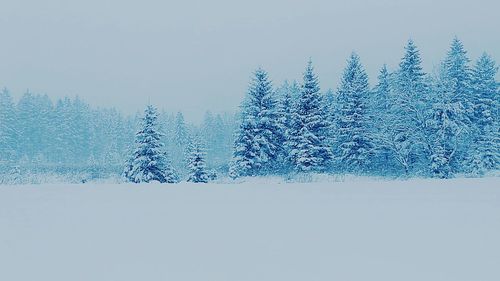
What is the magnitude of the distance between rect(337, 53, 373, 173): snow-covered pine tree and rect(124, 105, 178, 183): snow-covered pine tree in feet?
48.1

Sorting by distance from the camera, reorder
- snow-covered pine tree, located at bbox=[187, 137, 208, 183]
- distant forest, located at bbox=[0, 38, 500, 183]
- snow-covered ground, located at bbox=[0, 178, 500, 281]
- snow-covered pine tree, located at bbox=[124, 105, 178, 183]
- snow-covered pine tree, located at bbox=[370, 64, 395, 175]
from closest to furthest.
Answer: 1. snow-covered ground, located at bbox=[0, 178, 500, 281]
2. snow-covered pine tree, located at bbox=[124, 105, 178, 183]
3. snow-covered pine tree, located at bbox=[187, 137, 208, 183]
4. distant forest, located at bbox=[0, 38, 500, 183]
5. snow-covered pine tree, located at bbox=[370, 64, 395, 175]

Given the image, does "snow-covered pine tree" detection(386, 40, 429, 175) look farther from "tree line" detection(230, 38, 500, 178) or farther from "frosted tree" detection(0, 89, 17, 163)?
"frosted tree" detection(0, 89, 17, 163)

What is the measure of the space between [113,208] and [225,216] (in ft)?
8.30

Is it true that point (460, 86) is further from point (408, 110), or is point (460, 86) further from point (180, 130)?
point (180, 130)

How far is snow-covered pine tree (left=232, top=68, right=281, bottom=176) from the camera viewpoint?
2952cm

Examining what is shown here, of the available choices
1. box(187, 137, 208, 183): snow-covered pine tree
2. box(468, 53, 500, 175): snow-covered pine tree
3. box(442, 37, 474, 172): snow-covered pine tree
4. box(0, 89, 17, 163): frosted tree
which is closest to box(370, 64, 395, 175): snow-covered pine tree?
box(442, 37, 474, 172): snow-covered pine tree

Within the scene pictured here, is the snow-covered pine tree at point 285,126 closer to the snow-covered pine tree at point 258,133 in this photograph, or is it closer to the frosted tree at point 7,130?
the snow-covered pine tree at point 258,133

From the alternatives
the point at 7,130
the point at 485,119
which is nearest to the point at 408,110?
the point at 485,119

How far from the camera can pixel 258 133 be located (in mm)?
30703

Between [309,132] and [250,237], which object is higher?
[309,132]

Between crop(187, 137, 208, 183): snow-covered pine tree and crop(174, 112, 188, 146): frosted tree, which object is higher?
crop(174, 112, 188, 146): frosted tree

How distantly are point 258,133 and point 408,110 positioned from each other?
1145 cm

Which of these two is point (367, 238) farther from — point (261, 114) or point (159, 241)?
point (261, 114)

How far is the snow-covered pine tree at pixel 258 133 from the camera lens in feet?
96.8
